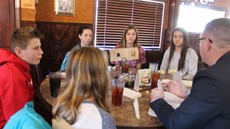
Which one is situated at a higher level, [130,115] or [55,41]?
[55,41]

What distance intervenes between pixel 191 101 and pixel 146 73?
2.70ft

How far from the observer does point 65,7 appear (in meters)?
3.45

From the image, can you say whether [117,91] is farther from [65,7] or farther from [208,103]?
[65,7]

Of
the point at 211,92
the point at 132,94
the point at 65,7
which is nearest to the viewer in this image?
the point at 211,92

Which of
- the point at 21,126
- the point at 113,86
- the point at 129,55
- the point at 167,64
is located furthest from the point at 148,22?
the point at 21,126

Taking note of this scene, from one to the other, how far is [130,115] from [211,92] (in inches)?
19.8

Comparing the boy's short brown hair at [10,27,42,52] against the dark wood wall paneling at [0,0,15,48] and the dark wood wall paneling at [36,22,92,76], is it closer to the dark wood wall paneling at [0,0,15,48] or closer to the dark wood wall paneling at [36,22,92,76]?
the dark wood wall paneling at [0,0,15,48]

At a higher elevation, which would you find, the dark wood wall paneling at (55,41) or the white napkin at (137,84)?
the dark wood wall paneling at (55,41)

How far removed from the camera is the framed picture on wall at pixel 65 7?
338 centimetres

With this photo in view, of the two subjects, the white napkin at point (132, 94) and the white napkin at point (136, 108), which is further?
the white napkin at point (132, 94)

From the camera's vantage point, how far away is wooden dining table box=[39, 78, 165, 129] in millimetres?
1216

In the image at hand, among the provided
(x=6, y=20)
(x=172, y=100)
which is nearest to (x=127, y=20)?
(x=6, y=20)

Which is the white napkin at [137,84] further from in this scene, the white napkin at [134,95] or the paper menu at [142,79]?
the white napkin at [134,95]

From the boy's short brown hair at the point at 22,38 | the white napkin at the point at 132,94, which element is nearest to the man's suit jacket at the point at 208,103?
the white napkin at the point at 132,94
